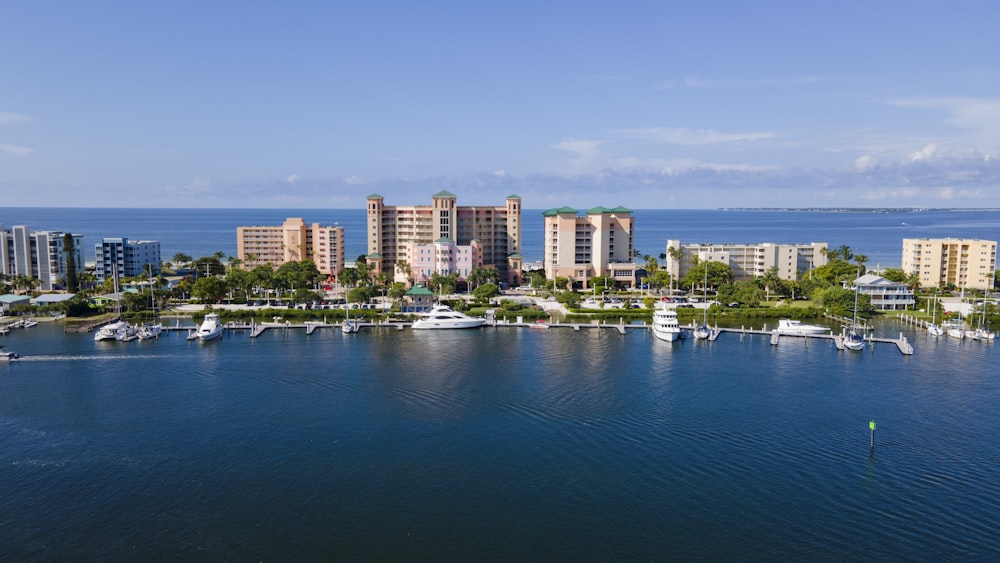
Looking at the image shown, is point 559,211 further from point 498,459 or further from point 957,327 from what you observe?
point 498,459

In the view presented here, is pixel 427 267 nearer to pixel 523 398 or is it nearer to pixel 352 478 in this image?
pixel 523 398

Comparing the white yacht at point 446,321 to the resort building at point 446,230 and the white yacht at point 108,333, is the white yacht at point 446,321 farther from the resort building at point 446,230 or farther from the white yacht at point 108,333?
the resort building at point 446,230

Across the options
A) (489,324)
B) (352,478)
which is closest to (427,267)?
(489,324)

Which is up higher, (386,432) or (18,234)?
(18,234)

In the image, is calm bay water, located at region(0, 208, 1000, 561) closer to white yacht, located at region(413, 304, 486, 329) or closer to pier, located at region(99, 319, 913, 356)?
pier, located at region(99, 319, 913, 356)

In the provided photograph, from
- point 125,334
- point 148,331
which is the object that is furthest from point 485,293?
point 125,334

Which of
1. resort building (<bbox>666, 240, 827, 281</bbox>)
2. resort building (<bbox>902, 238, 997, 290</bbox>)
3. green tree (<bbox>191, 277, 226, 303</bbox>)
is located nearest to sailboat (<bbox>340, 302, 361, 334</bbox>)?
green tree (<bbox>191, 277, 226, 303</bbox>)
